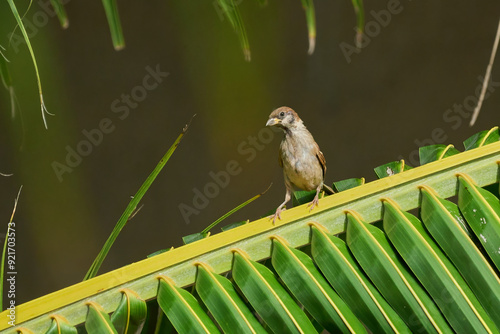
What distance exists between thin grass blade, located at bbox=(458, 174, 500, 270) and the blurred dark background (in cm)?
475

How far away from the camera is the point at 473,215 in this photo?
1729 millimetres

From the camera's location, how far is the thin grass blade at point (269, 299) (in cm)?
170

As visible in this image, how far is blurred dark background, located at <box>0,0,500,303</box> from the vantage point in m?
6.38

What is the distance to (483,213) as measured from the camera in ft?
5.65

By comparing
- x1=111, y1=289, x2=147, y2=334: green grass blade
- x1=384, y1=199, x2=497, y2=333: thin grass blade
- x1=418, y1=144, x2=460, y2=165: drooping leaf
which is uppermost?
x1=111, y1=289, x2=147, y2=334: green grass blade

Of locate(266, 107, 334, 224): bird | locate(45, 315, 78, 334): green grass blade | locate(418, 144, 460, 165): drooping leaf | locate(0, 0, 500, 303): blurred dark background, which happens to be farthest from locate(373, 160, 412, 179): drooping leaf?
locate(0, 0, 500, 303): blurred dark background

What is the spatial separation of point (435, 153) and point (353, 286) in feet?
1.80

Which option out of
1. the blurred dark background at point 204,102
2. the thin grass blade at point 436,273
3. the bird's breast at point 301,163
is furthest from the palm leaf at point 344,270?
the blurred dark background at point 204,102

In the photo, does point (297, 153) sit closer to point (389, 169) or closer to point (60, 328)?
point (389, 169)

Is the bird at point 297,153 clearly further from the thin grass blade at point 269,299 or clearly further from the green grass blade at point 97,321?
the green grass blade at point 97,321

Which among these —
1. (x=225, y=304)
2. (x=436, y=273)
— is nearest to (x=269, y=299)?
(x=225, y=304)

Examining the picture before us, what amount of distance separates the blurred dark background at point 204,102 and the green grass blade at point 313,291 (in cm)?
486

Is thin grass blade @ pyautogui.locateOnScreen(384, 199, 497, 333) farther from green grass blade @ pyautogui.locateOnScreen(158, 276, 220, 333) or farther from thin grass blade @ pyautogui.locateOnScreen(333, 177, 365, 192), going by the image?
green grass blade @ pyautogui.locateOnScreen(158, 276, 220, 333)

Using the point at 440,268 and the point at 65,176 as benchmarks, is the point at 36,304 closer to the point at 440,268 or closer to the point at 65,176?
the point at 440,268
